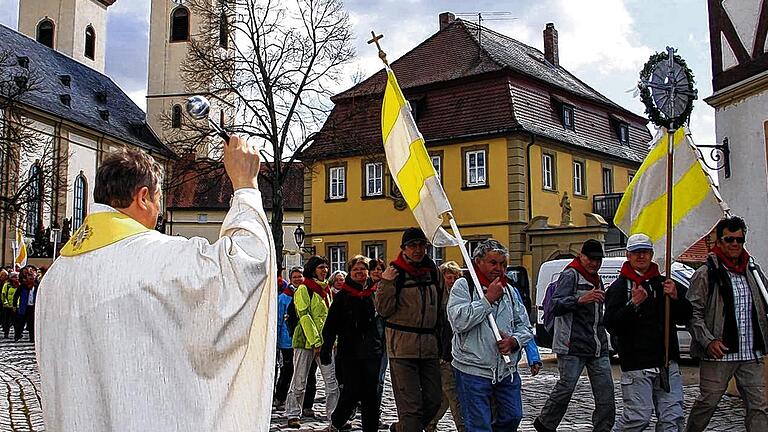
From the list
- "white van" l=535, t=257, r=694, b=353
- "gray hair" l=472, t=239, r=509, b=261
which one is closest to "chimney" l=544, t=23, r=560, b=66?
"white van" l=535, t=257, r=694, b=353

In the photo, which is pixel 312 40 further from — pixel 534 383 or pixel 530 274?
pixel 534 383

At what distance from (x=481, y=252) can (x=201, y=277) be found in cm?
427

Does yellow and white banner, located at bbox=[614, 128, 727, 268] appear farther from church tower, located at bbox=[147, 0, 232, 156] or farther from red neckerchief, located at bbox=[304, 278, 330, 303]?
church tower, located at bbox=[147, 0, 232, 156]

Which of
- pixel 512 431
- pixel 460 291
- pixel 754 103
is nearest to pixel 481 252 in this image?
pixel 460 291

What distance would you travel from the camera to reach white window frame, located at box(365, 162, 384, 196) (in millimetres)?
35291

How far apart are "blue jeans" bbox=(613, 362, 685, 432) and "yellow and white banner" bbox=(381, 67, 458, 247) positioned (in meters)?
1.81

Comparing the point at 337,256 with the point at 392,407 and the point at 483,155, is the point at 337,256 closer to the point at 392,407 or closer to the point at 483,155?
the point at 483,155

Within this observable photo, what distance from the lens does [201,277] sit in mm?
2650

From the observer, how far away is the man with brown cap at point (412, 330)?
727cm

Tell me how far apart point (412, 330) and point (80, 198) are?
4833cm

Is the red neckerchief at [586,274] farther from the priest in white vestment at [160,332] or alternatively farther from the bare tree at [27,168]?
the bare tree at [27,168]

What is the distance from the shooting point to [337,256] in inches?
1437

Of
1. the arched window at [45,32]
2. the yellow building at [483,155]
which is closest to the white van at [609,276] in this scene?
the yellow building at [483,155]

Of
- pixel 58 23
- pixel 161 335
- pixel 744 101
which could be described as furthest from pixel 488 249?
pixel 58 23
